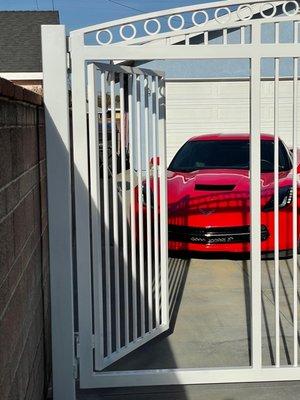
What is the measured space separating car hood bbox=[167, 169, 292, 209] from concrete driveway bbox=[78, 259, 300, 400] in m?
0.93

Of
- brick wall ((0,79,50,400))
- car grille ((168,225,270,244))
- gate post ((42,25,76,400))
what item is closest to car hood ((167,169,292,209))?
car grille ((168,225,270,244))

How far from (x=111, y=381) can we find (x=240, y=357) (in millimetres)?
1106

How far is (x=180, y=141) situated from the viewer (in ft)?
47.0

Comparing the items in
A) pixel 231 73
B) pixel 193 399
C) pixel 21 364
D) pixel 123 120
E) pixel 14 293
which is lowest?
pixel 193 399

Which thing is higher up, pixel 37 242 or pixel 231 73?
pixel 231 73

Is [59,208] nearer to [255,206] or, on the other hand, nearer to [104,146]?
[104,146]

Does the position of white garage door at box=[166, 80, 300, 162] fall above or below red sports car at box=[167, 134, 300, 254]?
above

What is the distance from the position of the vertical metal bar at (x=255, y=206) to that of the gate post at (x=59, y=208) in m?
1.25

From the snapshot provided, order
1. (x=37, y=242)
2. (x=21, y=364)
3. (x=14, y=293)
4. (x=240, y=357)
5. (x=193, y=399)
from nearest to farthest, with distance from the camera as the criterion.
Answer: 1. (x=14, y=293)
2. (x=21, y=364)
3. (x=37, y=242)
4. (x=193, y=399)
5. (x=240, y=357)

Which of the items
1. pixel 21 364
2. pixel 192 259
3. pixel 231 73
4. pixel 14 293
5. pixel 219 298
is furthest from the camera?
pixel 231 73

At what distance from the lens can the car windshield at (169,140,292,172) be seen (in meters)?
8.99

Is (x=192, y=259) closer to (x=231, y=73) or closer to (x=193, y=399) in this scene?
(x=193, y=399)

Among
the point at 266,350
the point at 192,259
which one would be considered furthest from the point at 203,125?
the point at 266,350

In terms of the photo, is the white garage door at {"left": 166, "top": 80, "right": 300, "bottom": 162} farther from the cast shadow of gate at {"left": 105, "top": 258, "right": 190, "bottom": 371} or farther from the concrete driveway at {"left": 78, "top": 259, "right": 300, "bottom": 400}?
the cast shadow of gate at {"left": 105, "top": 258, "right": 190, "bottom": 371}
